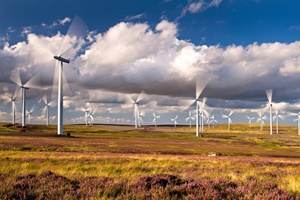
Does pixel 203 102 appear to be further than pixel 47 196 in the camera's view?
Yes

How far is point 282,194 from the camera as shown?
361 inches

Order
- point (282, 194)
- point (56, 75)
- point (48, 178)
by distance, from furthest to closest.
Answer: point (56, 75) < point (48, 178) < point (282, 194)

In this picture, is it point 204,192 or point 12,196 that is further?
point 204,192

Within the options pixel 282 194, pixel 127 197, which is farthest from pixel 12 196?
pixel 282 194

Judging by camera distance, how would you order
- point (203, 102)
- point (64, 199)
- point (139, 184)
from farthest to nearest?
point (203, 102), point (139, 184), point (64, 199)

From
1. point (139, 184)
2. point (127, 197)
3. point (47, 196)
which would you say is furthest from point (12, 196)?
point (139, 184)

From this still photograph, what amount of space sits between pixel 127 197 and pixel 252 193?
154 inches

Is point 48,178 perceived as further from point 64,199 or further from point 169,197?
point 169,197

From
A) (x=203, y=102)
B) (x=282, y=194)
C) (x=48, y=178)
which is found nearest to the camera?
(x=282, y=194)

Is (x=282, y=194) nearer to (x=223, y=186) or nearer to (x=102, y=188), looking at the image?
(x=223, y=186)

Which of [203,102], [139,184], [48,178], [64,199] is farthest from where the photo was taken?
[203,102]

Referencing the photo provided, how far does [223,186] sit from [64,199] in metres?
5.48

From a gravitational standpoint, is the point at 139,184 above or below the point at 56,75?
below

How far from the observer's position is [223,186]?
35.0 ft
